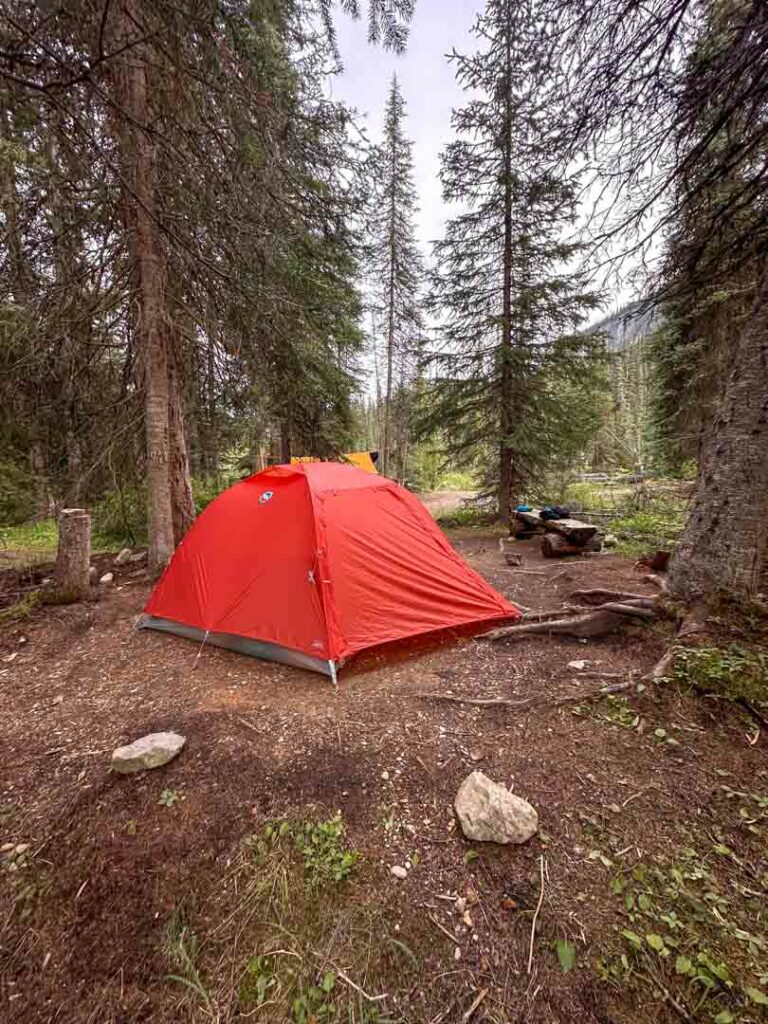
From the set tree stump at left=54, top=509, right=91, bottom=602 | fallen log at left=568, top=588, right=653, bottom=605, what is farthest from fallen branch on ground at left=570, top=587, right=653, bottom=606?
tree stump at left=54, top=509, right=91, bottom=602

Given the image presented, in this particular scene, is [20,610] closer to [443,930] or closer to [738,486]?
[443,930]

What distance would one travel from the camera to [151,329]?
4902mm

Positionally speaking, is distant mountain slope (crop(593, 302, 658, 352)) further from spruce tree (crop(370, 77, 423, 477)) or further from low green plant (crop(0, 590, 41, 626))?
spruce tree (crop(370, 77, 423, 477))

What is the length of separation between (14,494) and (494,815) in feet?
30.3

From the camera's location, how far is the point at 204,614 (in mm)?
3750

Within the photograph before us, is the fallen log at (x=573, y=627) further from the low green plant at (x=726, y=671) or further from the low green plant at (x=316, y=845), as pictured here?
the low green plant at (x=316, y=845)

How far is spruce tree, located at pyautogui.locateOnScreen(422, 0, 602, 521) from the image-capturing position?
8602 millimetres

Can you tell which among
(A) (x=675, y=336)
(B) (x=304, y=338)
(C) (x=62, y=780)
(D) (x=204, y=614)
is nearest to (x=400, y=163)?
(A) (x=675, y=336)

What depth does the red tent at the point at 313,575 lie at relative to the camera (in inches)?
135

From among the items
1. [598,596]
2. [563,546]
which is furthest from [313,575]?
[563,546]

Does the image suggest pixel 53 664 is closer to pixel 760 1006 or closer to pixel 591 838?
pixel 591 838

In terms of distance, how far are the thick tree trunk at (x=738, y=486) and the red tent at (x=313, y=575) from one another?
1625 millimetres

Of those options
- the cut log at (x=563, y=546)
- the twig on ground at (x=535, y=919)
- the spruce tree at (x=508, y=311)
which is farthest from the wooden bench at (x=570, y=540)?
the twig on ground at (x=535, y=919)

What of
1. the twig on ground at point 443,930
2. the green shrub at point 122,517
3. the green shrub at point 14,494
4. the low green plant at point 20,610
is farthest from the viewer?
the green shrub at point 14,494
